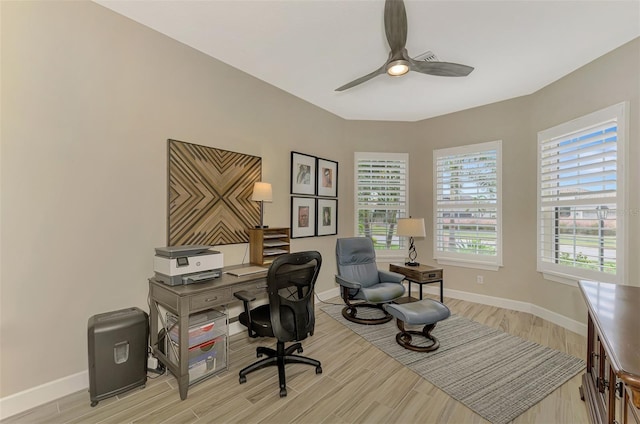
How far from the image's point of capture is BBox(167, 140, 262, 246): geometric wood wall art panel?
2.57 meters

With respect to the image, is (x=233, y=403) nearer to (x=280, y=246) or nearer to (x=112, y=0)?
(x=280, y=246)

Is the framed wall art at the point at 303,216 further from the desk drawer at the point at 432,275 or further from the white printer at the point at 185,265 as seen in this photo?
the desk drawer at the point at 432,275

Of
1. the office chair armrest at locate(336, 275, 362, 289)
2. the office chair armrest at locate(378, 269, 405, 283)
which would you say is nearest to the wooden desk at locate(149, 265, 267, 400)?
the office chair armrest at locate(336, 275, 362, 289)

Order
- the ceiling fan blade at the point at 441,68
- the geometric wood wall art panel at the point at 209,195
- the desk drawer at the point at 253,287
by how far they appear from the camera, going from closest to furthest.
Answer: the ceiling fan blade at the point at 441,68 < the desk drawer at the point at 253,287 < the geometric wood wall art panel at the point at 209,195

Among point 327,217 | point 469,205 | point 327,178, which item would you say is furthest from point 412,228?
point 327,178

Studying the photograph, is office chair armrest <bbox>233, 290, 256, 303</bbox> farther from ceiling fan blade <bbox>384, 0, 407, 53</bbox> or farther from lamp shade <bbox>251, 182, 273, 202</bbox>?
ceiling fan blade <bbox>384, 0, 407, 53</bbox>

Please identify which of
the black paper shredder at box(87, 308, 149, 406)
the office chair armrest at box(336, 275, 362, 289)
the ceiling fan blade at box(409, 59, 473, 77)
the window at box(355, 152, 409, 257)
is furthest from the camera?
the window at box(355, 152, 409, 257)

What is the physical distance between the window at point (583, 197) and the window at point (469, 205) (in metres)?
0.54

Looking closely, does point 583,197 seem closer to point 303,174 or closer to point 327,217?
point 327,217

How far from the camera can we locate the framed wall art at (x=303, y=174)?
3754 millimetres

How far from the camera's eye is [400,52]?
205cm

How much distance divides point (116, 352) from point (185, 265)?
736mm

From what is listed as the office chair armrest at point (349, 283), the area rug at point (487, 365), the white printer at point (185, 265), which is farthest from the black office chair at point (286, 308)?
the office chair armrest at point (349, 283)

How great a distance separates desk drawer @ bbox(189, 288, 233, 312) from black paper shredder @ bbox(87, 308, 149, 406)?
16.2 inches
